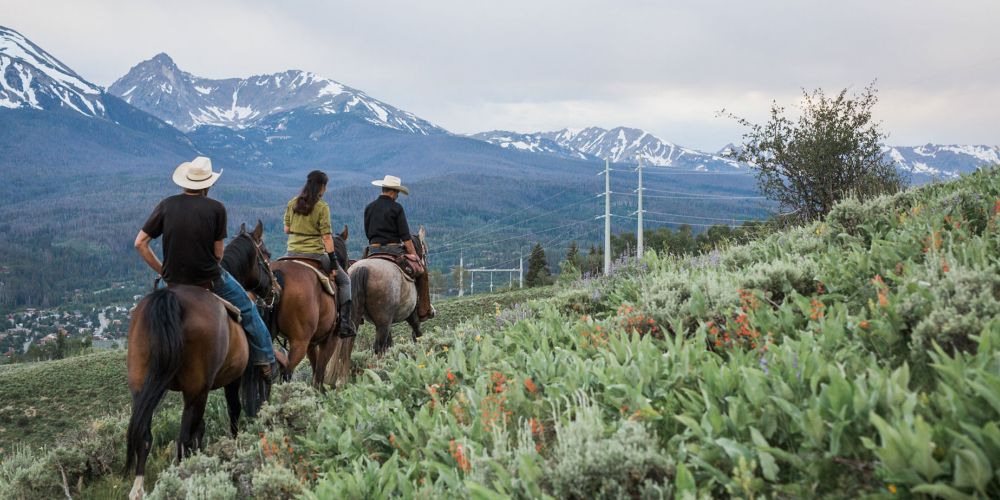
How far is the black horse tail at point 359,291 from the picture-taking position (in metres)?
12.2

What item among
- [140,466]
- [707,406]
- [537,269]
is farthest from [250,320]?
[537,269]

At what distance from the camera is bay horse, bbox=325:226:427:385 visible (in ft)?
39.3

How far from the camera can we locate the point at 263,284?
945 cm

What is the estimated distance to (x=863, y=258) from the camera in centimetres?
670

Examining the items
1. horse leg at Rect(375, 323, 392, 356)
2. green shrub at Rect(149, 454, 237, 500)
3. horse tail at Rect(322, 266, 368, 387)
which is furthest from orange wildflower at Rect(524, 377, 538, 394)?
horse leg at Rect(375, 323, 392, 356)

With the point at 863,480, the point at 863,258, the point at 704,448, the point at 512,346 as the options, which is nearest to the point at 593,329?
the point at 512,346

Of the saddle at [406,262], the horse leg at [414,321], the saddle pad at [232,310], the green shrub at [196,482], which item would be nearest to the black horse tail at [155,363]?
the green shrub at [196,482]

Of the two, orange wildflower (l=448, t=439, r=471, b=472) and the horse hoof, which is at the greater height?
orange wildflower (l=448, t=439, r=471, b=472)

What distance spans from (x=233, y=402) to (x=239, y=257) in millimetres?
1813

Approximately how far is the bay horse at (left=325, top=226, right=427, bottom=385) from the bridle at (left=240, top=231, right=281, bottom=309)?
2.22m

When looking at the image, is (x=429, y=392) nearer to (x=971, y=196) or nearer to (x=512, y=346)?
(x=512, y=346)

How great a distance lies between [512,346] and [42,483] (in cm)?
528

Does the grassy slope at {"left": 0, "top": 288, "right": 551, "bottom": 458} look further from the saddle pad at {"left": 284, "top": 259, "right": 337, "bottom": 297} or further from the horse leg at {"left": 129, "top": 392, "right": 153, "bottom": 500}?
the horse leg at {"left": 129, "top": 392, "right": 153, "bottom": 500}

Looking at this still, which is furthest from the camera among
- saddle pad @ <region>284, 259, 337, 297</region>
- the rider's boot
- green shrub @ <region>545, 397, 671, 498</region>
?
the rider's boot
